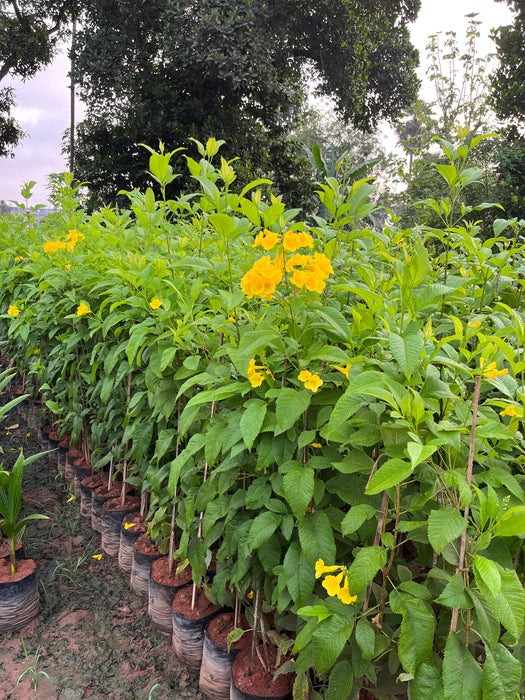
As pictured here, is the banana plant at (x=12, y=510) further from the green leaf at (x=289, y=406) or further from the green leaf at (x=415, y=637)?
the green leaf at (x=415, y=637)

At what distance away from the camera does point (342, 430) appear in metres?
0.97

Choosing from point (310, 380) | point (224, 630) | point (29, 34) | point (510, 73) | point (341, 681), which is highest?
point (29, 34)

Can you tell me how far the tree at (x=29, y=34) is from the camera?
11.8 meters

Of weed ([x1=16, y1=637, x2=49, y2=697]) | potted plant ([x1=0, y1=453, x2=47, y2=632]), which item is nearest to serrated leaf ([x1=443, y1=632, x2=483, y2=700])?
weed ([x1=16, y1=637, x2=49, y2=697])

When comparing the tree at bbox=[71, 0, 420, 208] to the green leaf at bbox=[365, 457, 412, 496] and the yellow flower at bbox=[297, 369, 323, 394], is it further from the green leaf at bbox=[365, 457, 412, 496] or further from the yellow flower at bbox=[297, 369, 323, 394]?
the green leaf at bbox=[365, 457, 412, 496]

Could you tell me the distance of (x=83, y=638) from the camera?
6.46ft

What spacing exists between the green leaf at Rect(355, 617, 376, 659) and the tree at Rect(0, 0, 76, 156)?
14.0 meters

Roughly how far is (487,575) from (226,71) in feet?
29.2

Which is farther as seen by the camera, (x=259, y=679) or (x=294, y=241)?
(x=259, y=679)

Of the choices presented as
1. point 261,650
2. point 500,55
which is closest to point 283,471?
point 261,650

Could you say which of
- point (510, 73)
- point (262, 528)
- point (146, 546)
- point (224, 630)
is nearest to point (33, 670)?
point (146, 546)

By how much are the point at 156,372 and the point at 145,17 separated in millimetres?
10211

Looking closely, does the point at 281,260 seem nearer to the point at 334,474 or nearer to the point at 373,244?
the point at 334,474

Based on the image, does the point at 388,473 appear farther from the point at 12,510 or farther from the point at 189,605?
the point at 12,510
